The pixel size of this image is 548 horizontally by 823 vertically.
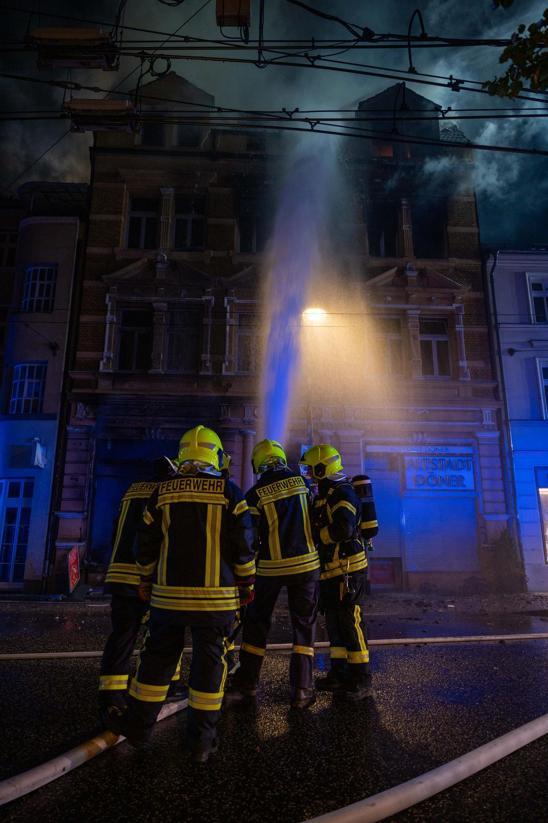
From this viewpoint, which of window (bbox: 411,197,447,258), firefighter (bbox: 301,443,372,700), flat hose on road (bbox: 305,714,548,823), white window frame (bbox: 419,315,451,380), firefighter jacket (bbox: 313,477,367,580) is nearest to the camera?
flat hose on road (bbox: 305,714,548,823)

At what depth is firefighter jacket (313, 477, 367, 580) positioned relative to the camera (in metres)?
4.27

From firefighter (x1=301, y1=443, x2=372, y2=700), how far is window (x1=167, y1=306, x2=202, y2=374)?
394 inches

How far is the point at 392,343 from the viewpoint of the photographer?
14.6 m

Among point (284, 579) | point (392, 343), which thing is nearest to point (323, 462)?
point (284, 579)

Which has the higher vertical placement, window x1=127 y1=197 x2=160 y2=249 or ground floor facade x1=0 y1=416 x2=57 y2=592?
window x1=127 y1=197 x2=160 y2=249

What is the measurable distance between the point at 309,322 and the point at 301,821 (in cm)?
1285

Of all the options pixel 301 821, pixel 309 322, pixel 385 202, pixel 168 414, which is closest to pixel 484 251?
pixel 385 202

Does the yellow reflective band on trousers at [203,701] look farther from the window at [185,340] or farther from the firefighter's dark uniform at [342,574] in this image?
the window at [185,340]

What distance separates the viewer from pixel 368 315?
14.5 meters

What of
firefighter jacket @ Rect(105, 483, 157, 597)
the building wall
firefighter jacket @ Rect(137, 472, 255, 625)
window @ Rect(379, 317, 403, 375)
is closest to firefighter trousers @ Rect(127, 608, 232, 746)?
firefighter jacket @ Rect(137, 472, 255, 625)

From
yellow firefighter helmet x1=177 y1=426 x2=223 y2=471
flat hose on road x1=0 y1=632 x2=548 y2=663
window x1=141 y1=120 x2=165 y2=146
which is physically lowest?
flat hose on road x1=0 y1=632 x2=548 y2=663

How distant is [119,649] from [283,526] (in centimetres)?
153

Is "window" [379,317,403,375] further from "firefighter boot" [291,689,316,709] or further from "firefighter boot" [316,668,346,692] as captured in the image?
"firefighter boot" [291,689,316,709]

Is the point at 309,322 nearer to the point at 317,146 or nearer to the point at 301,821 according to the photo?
the point at 317,146
